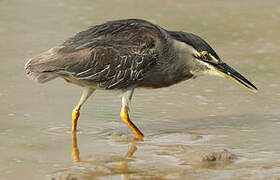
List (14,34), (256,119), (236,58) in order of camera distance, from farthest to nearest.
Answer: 1. (14,34)
2. (236,58)
3. (256,119)

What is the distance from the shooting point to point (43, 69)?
24.7 ft

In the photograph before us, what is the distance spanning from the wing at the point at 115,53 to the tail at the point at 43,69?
0.61ft

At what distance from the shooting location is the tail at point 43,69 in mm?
7535

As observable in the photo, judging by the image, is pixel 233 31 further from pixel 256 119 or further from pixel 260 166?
pixel 260 166

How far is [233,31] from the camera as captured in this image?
12930 mm

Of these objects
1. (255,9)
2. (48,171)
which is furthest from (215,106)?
(255,9)

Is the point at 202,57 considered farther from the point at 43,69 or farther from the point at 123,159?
the point at 43,69

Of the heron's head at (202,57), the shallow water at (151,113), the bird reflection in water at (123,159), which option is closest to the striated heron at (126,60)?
the heron's head at (202,57)

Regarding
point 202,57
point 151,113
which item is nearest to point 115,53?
point 202,57

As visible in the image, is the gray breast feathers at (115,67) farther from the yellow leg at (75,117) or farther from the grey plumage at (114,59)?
the yellow leg at (75,117)

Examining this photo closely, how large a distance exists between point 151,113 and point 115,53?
137cm

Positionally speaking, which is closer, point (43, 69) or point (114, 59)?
point (43, 69)

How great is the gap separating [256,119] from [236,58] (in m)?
2.84

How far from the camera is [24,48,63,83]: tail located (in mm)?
7535
